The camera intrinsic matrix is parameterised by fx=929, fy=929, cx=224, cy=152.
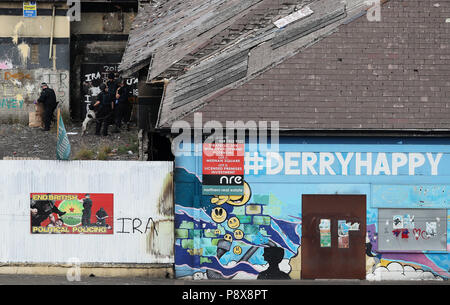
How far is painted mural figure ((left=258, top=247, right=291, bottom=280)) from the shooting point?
18859 mm

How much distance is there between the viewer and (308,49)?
19516 mm

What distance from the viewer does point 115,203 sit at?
19062mm

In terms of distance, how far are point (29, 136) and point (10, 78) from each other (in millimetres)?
2834

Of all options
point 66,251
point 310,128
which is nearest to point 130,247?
point 66,251

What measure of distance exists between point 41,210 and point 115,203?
5.05ft

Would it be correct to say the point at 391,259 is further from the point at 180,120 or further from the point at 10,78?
the point at 10,78

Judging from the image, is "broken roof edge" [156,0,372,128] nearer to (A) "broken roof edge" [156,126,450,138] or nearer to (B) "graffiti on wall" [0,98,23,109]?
(A) "broken roof edge" [156,126,450,138]

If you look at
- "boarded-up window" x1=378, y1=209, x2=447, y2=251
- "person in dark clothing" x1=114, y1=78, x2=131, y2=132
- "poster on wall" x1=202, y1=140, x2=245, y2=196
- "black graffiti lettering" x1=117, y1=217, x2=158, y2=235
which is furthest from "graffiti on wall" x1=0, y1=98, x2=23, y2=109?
"boarded-up window" x1=378, y1=209, x2=447, y2=251

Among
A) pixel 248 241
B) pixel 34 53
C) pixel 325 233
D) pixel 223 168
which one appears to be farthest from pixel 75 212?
pixel 34 53

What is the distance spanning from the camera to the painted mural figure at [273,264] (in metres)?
18.9

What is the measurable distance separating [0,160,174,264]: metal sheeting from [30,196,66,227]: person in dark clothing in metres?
0.24

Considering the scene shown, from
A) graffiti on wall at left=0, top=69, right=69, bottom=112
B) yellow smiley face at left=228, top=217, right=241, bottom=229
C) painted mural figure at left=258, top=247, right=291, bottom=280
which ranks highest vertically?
graffiti on wall at left=0, top=69, right=69, bottom=112

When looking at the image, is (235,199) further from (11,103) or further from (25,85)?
(11,103)

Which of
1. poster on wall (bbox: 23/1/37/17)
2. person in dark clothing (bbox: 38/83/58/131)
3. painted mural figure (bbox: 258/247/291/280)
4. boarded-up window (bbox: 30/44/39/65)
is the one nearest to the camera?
painted mural figure (bbox: 258/247/291/280)
